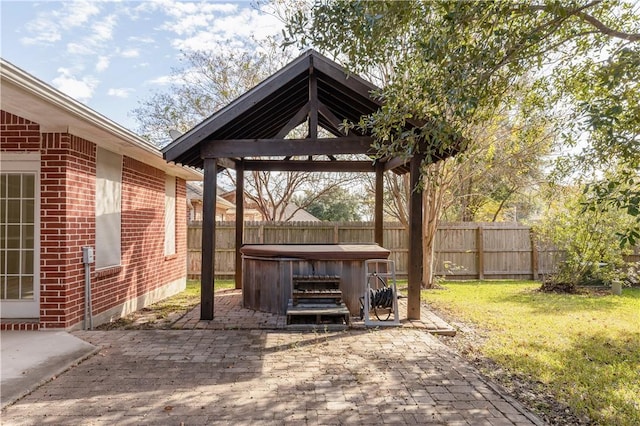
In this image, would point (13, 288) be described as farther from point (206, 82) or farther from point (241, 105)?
point (206, 82)

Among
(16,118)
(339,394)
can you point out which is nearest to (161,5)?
(16,118)

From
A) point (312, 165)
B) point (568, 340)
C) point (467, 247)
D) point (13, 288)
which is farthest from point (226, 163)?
point (467, 247)

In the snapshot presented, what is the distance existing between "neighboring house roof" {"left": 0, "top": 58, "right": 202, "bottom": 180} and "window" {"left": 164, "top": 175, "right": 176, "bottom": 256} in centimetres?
226

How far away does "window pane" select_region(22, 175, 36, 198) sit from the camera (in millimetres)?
5520

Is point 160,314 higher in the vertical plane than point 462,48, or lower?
lower

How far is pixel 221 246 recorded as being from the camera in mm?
12320

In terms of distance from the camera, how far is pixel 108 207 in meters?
6.64

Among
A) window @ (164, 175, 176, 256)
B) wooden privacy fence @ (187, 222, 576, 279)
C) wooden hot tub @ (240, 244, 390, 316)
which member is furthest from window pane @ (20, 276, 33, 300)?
wooden privacy fence @ (187, 222, 576, 279)

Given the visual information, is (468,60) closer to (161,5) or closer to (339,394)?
(339,394)

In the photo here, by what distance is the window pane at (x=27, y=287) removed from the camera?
5.53 m

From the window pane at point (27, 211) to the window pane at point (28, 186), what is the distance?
0.32ft

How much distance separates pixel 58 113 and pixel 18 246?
2170 millimetres

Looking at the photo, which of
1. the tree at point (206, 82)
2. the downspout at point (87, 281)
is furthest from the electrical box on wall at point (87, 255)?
the tree at point (206, 82)

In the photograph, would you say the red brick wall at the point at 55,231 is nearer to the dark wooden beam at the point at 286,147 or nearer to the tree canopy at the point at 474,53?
the dark wooden beam at the point at 286,147
